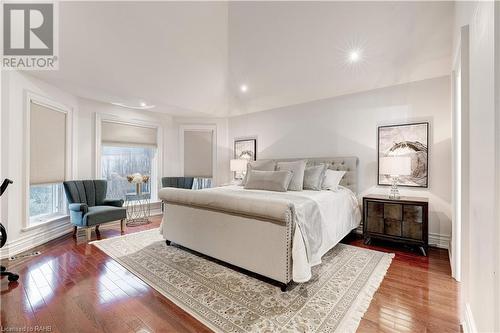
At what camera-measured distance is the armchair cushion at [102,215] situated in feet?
11.6

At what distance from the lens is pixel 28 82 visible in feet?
10.8

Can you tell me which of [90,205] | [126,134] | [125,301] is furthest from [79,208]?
[125,301]

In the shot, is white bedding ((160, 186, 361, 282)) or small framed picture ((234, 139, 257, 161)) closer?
white bedding ((160, 186, 361, 282))

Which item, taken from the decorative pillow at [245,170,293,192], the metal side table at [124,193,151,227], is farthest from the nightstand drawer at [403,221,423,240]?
the metal side table at [124,193,151,227]

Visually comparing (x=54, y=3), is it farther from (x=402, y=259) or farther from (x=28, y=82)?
(x=402, y=259)

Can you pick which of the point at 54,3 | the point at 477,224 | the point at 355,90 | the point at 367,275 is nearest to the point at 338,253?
the point at 367,275

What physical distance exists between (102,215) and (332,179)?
12.2ft

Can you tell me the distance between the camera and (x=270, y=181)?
141 inches

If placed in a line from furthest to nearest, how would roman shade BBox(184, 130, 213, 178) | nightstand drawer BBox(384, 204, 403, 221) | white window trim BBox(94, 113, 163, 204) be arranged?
roman shade BBox(184, 130, 213, 178) → white window trim BBox(94, 113, 163, 204) → nightstand drawer BBox(384, 204, 403, 221)

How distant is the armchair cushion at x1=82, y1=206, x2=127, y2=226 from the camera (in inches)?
139

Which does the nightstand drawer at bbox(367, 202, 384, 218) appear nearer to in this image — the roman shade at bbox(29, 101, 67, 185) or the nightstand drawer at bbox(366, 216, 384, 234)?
the nightstand drawer at bbox(366, 216, 384, 234)

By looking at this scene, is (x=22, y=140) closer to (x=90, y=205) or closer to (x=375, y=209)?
(x=90, y=205)

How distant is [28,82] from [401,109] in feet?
18.1

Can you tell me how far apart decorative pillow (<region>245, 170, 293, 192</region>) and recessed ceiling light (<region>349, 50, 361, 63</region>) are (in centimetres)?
189
